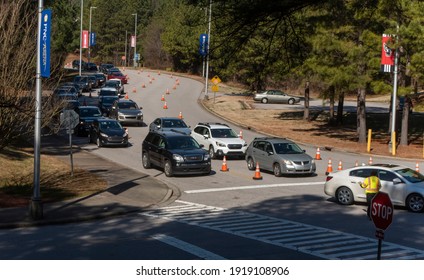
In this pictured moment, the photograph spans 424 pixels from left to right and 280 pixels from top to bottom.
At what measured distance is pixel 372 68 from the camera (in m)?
37.6

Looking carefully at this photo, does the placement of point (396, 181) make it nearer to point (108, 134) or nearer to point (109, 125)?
point (108, 134)

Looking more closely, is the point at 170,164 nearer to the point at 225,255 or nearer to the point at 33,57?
the point at 33,57

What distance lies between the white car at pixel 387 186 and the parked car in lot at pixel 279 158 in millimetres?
5034

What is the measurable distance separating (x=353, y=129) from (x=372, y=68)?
36.0 ft

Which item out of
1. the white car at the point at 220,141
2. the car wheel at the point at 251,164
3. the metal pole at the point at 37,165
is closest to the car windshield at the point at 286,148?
the car wheel at the point at 251,164

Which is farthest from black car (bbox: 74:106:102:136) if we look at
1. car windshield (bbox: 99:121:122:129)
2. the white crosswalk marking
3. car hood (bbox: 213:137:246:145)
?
the white crosswalk marking

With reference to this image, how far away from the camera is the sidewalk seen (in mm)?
18547

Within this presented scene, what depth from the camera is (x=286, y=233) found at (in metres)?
16.4

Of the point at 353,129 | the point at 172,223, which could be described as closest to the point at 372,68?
the point at 353,129

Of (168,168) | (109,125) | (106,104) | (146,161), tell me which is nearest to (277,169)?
(168,168)

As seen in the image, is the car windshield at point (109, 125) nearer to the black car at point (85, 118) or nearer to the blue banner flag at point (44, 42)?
the black car at point (85, 118)

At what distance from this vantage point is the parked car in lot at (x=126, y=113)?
4414cm

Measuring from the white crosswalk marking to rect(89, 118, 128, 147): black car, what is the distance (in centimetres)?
1510

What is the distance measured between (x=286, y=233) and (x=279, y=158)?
11220mm
